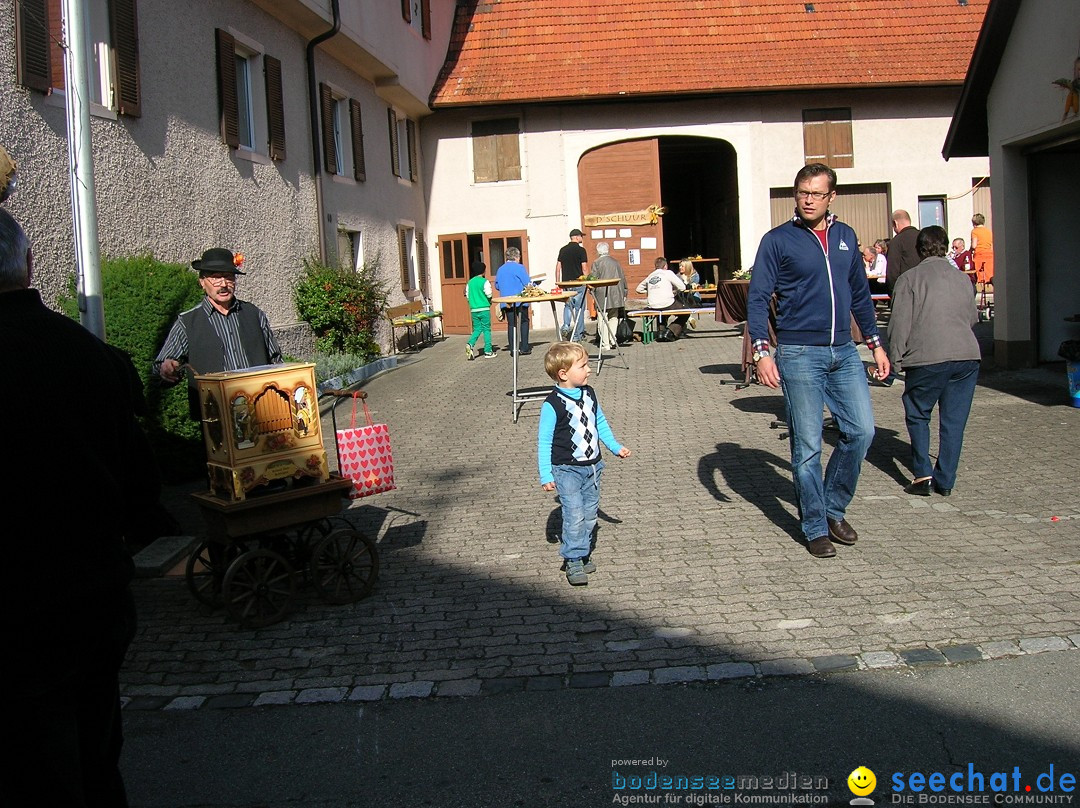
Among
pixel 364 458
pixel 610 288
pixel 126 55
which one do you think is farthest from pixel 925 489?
pixel 610 288

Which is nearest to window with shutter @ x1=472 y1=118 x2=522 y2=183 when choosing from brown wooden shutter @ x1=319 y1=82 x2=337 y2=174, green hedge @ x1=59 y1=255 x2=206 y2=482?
brown wooden shutter @ x1=319 y1=82 x2=337 y2=174

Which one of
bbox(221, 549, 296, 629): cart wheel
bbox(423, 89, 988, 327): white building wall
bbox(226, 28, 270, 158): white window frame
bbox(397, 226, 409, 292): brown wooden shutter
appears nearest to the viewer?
bbox(221, 549, 296, 629): cart wheel

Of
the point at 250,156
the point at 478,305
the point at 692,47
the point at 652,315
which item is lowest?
the point at 652,315

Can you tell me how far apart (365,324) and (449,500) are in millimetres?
8873

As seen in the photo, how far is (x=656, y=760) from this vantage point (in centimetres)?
390

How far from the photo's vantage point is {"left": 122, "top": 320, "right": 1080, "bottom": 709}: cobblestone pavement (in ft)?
16.0

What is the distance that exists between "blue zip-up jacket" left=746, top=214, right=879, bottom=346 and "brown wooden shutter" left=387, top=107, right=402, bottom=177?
16.7 m

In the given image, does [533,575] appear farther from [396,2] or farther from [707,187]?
[707,187]

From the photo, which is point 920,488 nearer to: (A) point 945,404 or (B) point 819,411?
(A) point 945,404

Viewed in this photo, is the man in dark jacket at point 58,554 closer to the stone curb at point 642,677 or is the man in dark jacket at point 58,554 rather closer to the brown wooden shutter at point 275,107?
the stone curb at point 642,677

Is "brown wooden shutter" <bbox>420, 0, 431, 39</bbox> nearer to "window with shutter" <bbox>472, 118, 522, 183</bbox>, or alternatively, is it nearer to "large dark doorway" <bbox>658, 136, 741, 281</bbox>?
"window with shutter" <bbox>472, 118, 522, 183</bbox>

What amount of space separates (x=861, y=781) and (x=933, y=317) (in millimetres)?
4636

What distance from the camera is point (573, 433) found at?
5.96m


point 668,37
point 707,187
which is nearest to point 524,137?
point 668,37
